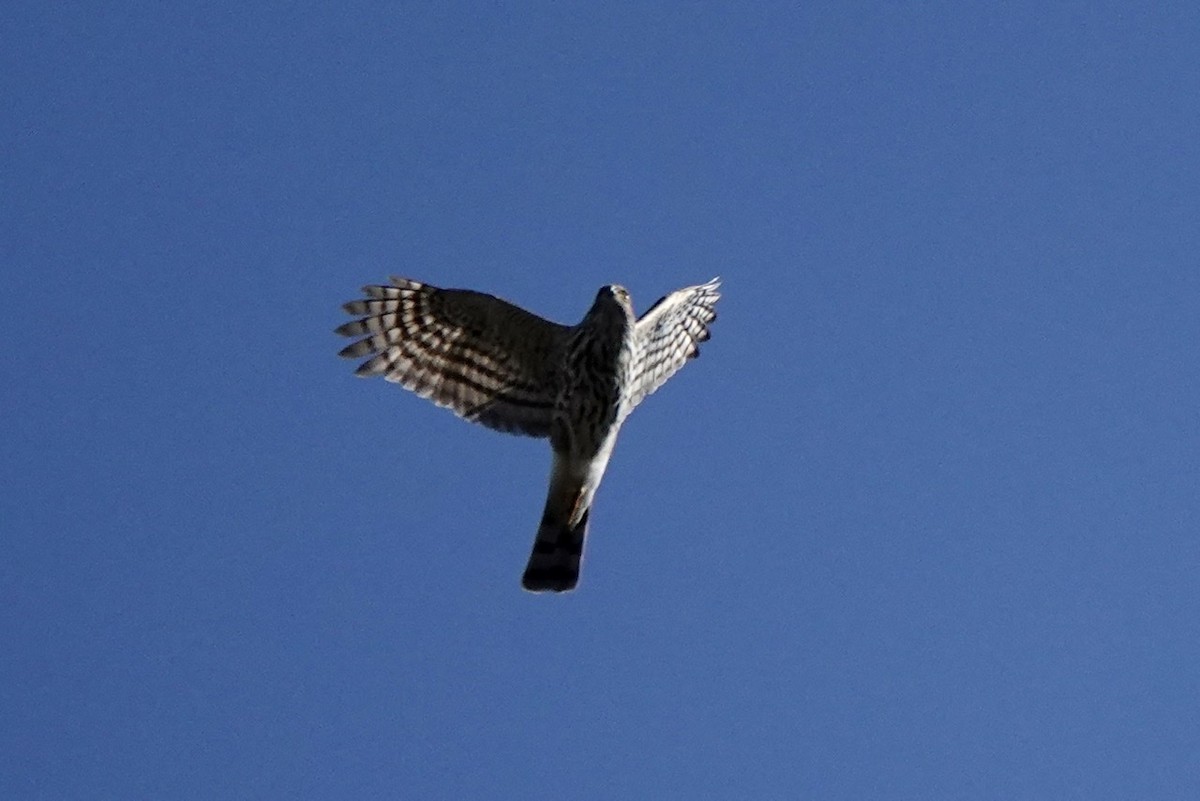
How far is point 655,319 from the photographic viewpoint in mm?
11305

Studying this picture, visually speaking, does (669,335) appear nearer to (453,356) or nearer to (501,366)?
(501,366)

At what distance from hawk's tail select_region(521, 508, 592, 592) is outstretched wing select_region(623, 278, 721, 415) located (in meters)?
0.85

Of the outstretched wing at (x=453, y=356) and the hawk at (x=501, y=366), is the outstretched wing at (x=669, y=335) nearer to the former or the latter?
the hawk at (x=501, y=366)

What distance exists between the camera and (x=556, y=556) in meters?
11.0

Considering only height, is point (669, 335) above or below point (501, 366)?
above

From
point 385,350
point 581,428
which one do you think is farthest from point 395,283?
point 581,428

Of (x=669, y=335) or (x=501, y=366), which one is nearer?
(x=501, y=366)

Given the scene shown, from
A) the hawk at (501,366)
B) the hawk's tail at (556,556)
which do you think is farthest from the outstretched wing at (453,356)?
the hawk's tail at (556,556)

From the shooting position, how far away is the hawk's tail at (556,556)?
11.0 meters

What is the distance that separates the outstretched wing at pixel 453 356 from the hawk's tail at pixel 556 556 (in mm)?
627

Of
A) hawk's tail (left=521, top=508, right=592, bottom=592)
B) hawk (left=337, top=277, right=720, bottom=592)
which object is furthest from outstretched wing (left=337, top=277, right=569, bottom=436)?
hawk's tail (left=521, top=508, right=592, bottom=592)

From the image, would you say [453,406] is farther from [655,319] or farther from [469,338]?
[655,319]

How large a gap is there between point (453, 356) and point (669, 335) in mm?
1541

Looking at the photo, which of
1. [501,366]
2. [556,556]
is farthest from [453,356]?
[556,556]
